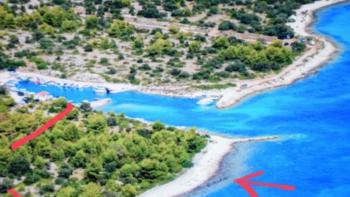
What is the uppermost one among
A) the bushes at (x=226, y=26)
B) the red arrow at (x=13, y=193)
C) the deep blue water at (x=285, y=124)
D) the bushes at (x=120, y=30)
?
the bushes at (x=226, y=26)

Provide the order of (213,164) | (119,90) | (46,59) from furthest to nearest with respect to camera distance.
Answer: (46,59) < (119,90) < (213,164)

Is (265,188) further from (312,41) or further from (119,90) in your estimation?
(312,41)

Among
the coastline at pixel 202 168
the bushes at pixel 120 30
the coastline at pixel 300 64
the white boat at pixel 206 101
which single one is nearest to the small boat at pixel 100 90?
the white boat at pixel 206 101

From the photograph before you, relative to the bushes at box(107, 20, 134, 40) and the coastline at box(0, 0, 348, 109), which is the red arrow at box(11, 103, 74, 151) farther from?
the bushes at box(107, 20, 134, 40)

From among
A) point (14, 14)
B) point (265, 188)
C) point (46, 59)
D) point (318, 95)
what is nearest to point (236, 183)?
point (265, 188)

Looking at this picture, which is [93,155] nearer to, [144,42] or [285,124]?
[285,124]

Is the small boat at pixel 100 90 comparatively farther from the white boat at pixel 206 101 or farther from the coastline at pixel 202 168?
the coastline at pixel 202 168
